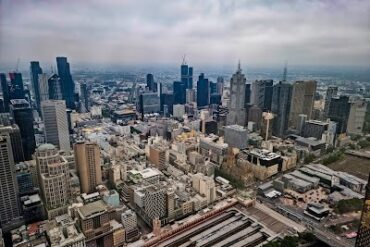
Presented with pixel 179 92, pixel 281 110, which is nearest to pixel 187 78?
pixel 179 92

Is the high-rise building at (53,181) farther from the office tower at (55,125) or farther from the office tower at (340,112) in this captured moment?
the office tower at (340,112)

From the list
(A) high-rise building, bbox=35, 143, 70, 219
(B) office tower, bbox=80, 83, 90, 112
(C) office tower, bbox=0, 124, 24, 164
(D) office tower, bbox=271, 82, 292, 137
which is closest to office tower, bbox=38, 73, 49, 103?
(B) office tower, bbox=80, 83, 90, 112

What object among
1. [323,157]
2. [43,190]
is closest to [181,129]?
[323,157]

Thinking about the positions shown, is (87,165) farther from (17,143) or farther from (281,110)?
(281,110)

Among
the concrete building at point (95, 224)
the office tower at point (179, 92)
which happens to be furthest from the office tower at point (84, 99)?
the concrete building at point (95, 224)

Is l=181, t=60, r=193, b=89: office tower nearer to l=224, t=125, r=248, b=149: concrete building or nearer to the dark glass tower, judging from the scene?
the dark glass tower

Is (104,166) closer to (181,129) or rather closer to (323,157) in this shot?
(181,129)
